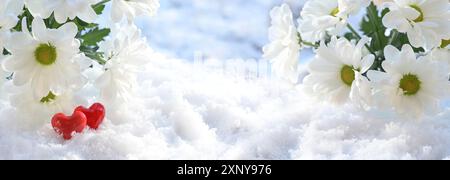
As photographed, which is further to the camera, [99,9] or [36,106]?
[99,9]

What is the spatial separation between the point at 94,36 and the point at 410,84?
0.53m

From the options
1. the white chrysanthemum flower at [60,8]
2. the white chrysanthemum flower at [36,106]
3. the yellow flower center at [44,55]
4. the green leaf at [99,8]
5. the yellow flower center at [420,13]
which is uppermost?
the green leaf at [99,8]

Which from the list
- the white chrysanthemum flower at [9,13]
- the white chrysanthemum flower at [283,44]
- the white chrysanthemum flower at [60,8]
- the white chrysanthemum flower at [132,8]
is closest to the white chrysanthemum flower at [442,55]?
the white chrysanthemum flower at [283,44]

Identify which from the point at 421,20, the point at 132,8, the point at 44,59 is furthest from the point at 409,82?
the point at 44,59

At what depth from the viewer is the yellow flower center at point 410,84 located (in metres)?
1.08

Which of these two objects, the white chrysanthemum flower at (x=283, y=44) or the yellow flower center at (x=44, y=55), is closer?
the yellow flower center at (x=44, y=55)

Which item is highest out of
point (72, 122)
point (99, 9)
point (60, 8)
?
point (99, 9)

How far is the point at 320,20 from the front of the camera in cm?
115

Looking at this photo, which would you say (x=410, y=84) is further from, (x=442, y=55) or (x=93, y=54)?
(x=93, y=54)

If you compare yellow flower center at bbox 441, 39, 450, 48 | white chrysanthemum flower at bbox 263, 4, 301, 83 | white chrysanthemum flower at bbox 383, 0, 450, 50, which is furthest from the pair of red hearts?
yellow flower center at bbox 441, 39, 450, 48

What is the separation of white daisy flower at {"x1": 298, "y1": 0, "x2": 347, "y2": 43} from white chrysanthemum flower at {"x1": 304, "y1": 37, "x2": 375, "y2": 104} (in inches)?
1.4

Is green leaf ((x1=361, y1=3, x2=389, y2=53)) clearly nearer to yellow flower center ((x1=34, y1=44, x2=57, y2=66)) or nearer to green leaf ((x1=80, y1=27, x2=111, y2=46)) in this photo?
green leaf ((x1=80, y1=27, x2=111, y2=46))

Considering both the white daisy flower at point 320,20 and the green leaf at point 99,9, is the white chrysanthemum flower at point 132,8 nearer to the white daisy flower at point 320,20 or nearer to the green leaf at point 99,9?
the green leaf at point 99,9

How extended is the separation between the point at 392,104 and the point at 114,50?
44 cm
